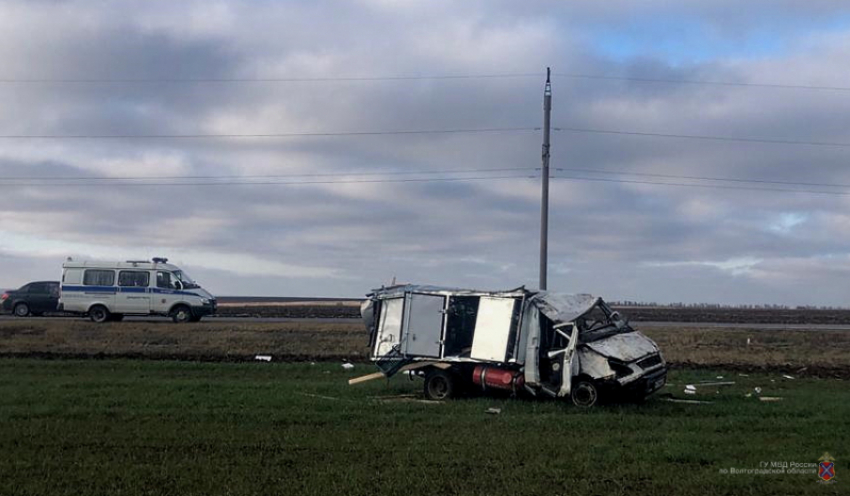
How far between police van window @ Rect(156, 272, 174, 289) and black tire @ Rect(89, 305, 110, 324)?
2.42 metres

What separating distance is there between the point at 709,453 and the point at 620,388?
425cm

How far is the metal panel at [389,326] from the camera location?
1709cm

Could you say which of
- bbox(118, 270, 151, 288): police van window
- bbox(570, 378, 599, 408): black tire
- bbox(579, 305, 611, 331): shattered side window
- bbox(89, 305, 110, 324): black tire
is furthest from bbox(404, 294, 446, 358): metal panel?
bbox(89, 305, 110, 324): black tire

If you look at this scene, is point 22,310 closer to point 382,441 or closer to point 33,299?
point 33,299

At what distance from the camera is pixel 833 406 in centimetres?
1500

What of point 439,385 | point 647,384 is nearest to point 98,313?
point 439,385

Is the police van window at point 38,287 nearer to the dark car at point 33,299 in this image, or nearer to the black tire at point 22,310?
the dark car at point 33,299

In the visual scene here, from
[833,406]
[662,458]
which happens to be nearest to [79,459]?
[662,458]

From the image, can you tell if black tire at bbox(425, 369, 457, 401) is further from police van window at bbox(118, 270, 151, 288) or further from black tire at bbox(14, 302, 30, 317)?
black tire at bbox(14, 302, 30, 317)

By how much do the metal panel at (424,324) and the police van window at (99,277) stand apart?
2384 centimetres

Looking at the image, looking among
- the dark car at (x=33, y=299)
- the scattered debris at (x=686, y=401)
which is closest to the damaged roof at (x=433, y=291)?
the scattered debris at (x=686, y=401)

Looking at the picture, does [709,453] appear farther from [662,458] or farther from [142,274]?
[142,274]

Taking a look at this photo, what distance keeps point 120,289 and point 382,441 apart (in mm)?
28489

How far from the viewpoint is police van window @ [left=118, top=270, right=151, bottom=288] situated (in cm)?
3734
